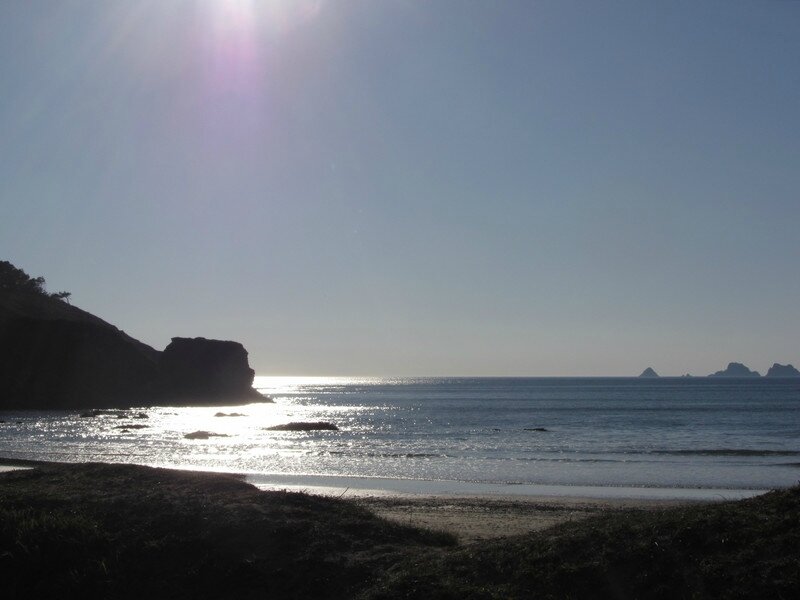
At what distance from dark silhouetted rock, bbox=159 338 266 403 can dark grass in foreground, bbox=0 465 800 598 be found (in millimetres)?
103100

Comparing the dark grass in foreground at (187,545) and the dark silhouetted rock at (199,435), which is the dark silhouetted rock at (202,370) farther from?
the dark grass in foreground at (187,545)

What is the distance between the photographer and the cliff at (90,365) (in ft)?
288

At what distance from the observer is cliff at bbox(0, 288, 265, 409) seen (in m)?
87.8

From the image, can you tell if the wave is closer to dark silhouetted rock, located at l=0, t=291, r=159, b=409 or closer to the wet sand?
the wet sand

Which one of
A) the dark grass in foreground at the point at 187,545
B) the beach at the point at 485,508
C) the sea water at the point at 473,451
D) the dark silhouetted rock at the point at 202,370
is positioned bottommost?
the sea water at the point at 473,451

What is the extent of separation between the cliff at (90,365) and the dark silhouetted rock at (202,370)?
5.8 inches

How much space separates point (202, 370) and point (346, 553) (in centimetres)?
10992

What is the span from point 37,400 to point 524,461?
72.6 metres

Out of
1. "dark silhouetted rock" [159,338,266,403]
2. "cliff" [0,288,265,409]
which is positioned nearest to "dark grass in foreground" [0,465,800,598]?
"cliff" [0,288,265,409]

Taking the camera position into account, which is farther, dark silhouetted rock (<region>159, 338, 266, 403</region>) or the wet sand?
dark silhouetted rock (<region>159, 338, 266, 403</region>)

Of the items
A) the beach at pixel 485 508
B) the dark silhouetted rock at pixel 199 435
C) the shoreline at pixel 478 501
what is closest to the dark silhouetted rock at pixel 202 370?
the dark silhouetted rock at pixel 199 435

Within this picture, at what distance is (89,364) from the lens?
95375mm

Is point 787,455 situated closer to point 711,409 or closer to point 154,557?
point 154,557

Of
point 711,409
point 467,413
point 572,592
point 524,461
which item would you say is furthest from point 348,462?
point 711,409
